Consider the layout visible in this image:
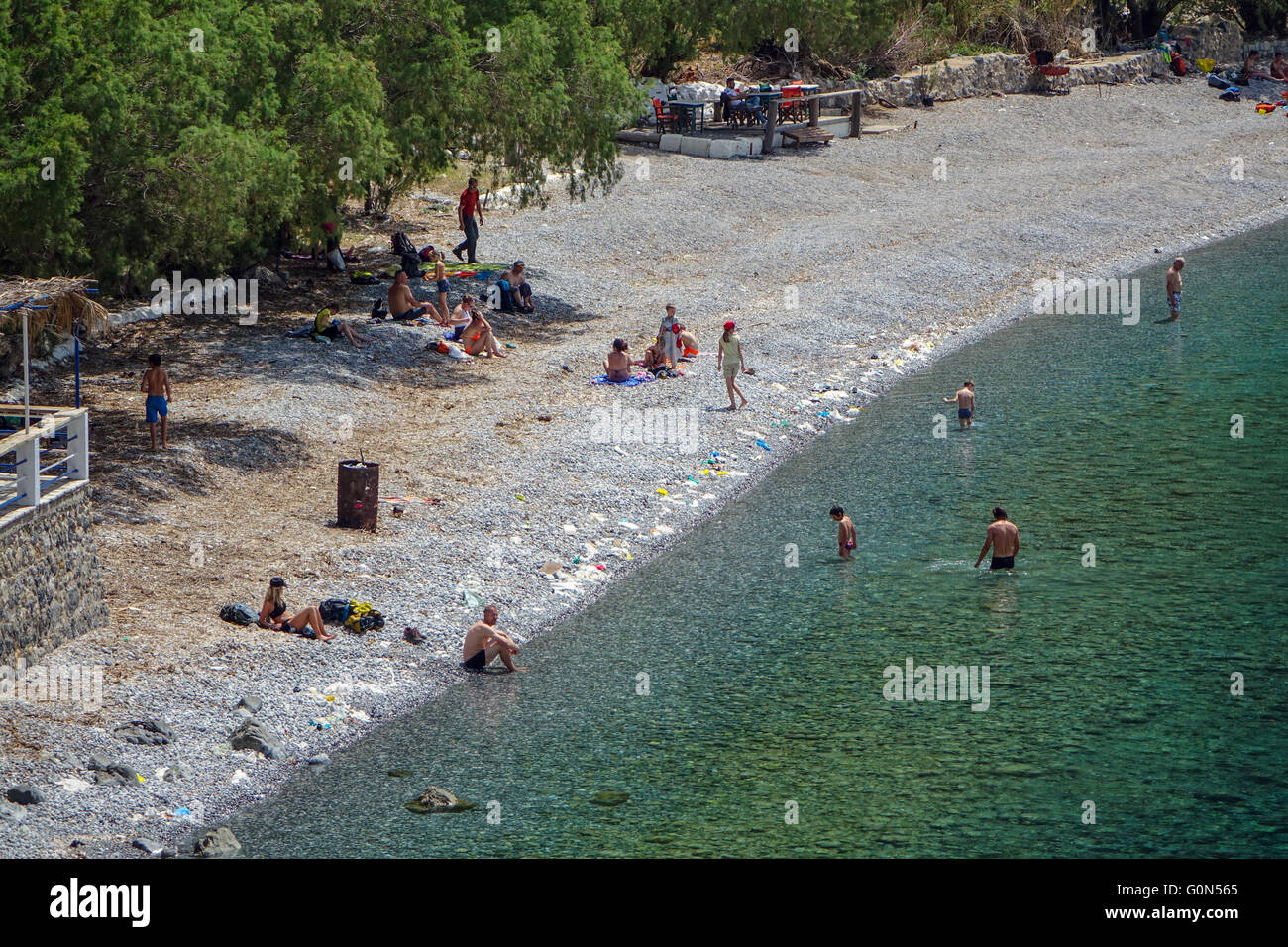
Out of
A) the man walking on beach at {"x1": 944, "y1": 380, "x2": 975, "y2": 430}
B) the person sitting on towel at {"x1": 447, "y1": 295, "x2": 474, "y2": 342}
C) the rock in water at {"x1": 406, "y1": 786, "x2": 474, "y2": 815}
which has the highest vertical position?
the person sitting on towel at {"x1": 447, "y1": 295, "x2": 474, "y2": 342}

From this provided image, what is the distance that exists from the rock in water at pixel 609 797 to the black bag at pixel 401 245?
20.0 m

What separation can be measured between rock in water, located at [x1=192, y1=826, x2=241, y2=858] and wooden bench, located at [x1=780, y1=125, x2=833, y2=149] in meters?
37.9

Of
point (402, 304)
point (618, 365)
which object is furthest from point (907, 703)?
point (402, 304)

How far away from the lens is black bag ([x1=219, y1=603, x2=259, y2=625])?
18625 millimetres

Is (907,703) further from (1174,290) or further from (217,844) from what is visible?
(1174,290)

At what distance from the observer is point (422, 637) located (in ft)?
62.4

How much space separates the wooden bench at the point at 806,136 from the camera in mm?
48656

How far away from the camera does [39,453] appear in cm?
1758

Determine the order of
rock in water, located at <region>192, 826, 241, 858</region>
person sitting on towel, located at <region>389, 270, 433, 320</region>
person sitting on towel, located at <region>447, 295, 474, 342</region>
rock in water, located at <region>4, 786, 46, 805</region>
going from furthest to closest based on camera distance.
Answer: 1. person sitting on towel, located at <region>447, 295, 474, 342</region>
2. person sitting on towel, located at <region>389, 270, 433, 320</region>
3. rock in water, located at <region>4, 786, 46, 805</region>
4. rock in water, located at <region>192, 826, 241, 858</region>

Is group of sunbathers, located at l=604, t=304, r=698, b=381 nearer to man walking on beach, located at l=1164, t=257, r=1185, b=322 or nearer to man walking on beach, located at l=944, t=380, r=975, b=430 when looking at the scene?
man walking on beach, located at l=944, t=380, r=975, b=430

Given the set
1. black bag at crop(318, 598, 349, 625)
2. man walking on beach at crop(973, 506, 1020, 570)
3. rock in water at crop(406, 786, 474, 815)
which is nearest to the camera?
rock in water at crop(406, 786, 474, 815)

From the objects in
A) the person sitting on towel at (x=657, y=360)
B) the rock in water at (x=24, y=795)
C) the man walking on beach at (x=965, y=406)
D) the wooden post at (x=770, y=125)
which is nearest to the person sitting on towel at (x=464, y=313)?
the person sitting on towel at (x=657, y=360)

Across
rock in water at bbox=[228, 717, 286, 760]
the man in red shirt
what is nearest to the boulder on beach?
rock in water at bbox=[228, 717, 286, 760]

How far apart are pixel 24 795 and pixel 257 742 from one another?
2.50 m
